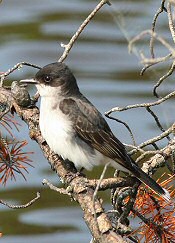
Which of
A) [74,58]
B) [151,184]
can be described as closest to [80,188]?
[151,184]

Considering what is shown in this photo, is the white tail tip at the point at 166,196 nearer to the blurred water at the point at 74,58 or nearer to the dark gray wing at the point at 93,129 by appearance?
the dark gray wing at the point at 93,129

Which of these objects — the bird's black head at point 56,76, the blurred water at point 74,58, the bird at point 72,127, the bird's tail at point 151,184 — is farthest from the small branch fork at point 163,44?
the blurred water at point 74,58

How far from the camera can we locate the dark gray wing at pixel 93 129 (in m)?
6.45

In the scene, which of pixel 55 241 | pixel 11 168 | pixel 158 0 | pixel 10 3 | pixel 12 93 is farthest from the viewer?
pixel 10 3

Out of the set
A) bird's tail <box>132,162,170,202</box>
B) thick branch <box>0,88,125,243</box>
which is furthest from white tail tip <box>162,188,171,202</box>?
thick branch <box>0,88,125,243</box>

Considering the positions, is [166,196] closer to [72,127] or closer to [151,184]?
[151,184]

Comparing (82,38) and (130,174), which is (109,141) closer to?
(130,174)

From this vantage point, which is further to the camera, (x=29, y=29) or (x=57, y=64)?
(x=29, y=29)

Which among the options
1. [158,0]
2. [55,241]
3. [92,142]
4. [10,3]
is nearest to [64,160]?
[92,142]

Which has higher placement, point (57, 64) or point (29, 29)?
point (29, 29)

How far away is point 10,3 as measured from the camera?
60.4 feet

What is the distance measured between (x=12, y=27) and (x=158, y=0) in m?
2.33

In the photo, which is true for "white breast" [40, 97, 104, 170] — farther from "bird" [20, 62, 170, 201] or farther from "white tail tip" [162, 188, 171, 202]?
"white tail tip" [162, 188, 171, 202]

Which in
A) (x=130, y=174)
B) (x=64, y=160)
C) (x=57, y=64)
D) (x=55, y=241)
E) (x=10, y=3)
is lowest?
(x=130, y=174)
